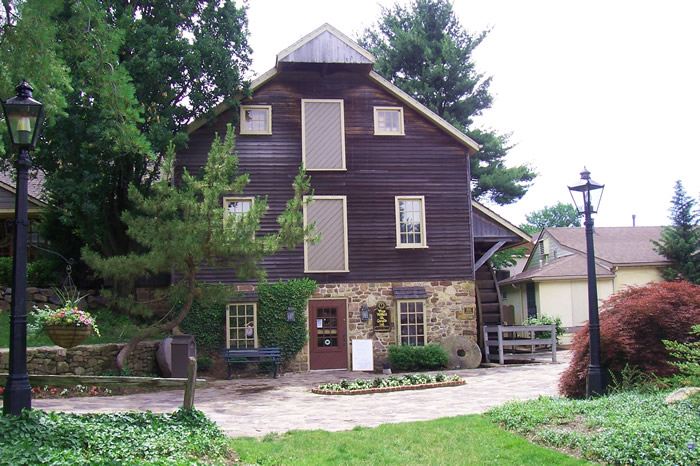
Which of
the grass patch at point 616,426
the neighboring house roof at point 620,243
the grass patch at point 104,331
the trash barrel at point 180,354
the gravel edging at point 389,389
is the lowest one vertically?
the gravel edging at point 389,389

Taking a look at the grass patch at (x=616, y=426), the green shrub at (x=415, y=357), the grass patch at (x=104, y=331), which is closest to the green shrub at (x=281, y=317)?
the green shrub at (x=415, y=357)

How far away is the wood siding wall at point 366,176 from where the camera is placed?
18.5 m

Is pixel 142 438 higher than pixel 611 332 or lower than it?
lower

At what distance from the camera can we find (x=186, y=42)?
1619 cm

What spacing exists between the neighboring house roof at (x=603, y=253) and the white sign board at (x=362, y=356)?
503 inches

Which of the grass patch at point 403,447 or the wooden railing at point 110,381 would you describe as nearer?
the grass patch at point 403,447

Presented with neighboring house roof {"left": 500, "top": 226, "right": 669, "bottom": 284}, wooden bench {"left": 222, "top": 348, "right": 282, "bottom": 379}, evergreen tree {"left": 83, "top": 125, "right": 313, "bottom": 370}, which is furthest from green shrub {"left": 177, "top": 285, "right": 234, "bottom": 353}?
neighboring house roof {"left": 500, "top": 226, "right": 669, "bottom": 284}

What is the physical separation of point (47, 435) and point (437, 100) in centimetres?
2580

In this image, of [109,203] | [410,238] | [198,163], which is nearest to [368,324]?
[410,238]

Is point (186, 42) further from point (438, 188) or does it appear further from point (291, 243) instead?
point (438, 188)

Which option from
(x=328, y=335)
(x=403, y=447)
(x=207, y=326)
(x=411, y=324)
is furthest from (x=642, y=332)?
(x=207, y=326)

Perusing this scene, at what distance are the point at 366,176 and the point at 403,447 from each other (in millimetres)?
11972

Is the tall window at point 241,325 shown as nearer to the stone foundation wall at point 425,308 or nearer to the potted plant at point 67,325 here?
the stone foundation wall at point 425,308

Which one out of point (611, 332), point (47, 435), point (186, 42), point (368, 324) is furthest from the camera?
point (368, 324)
